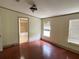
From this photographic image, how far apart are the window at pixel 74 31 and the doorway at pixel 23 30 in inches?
128

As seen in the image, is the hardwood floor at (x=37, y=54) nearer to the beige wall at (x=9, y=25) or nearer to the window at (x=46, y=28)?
the beige wall at (x=9, y=25)

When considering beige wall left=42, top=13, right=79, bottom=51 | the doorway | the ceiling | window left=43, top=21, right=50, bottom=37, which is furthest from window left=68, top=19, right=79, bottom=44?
the doorway

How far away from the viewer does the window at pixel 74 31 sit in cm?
412

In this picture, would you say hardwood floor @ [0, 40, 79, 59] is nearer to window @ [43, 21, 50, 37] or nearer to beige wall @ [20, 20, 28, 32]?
beige wall @ [20, 20, 28, 32]

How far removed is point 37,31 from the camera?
717 centimetres

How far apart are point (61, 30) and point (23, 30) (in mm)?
2851

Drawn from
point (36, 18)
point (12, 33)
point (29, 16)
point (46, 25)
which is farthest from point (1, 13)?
point (46, 25)

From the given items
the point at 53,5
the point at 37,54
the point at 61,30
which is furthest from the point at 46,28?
the point at 53,5

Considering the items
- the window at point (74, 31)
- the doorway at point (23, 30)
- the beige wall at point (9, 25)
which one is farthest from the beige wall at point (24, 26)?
the window at point (74, 31)

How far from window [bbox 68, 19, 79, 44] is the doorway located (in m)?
3.25

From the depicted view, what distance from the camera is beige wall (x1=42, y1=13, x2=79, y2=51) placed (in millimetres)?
4375

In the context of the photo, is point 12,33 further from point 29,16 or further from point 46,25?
point 46,25

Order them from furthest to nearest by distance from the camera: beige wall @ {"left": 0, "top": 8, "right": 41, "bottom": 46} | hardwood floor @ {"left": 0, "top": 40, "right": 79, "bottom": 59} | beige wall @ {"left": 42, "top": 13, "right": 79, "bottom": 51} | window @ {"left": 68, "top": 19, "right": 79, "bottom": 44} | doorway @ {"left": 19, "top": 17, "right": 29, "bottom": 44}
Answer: doorway @ {"left": 19, "top": 17, "right": 29, "bottom": 44} < beige wall @ {"left": 0, "top": 8, "right": 41, "bottom": 46} < beige wall @ {"left": 42, "top": 13, "right": 79, "bottom": 51} < window @ {"left": 68, "top": 19, "right": 79, "bottom": 44} < hardwood floor @ {"left": 0, "top": 40, "right": 79, "bottom": 59}

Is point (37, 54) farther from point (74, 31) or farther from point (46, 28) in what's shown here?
point (46, 28)
